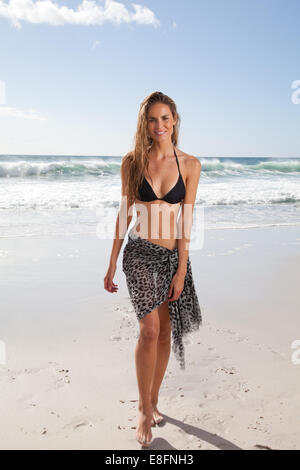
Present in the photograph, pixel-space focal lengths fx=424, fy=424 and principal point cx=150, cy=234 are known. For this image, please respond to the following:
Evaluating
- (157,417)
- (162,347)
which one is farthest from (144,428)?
(162,347)

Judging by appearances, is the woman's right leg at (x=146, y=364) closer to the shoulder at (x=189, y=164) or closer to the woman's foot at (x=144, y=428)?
the woman's foot at (x=144, y=428)

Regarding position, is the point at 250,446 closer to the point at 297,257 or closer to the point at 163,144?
the point at 163,144

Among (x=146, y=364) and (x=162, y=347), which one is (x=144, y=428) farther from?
(x=162, y=347)

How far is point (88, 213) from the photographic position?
35.9 feet

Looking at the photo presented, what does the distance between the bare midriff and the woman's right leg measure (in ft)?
1.39

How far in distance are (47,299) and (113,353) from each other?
1.45 meters

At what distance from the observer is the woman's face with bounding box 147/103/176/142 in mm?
2438

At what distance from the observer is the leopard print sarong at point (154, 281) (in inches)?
92.7

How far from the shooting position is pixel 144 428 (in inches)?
90.4

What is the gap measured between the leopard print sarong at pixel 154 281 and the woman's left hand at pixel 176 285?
3 centimetres

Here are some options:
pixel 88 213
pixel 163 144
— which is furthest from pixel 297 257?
pixel 88 213

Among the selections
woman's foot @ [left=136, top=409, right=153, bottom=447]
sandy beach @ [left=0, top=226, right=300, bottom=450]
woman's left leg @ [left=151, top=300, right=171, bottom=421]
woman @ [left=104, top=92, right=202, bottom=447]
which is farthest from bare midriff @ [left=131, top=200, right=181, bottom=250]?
sandy beach @ [left=0, top=226, right=300, bottom=450]
